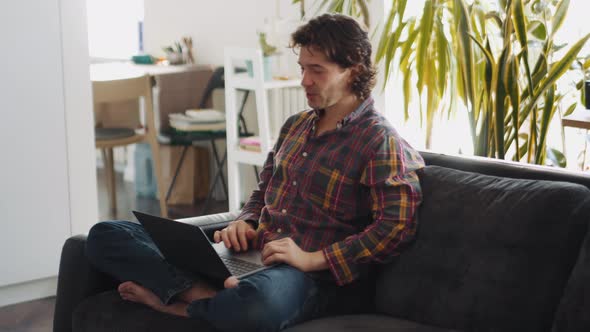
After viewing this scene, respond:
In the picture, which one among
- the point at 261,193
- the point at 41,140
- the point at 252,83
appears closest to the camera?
the point at 261,193

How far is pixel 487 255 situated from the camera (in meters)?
2.03

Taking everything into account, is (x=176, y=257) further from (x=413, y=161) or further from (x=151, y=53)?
(x=151, y=53)

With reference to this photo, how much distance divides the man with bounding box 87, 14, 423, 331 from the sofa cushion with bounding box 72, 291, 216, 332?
36 millimetres

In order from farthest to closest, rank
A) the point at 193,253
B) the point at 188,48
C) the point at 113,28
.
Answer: the point at 113,28
the point at 188,48
the point at 193,253

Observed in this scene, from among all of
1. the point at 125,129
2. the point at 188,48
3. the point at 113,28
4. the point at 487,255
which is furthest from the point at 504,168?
the point at 113,28

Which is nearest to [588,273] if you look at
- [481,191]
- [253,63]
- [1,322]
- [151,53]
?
[481,191]

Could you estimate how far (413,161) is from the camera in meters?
2.28

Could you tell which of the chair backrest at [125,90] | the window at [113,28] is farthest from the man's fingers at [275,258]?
the window at [113,28]

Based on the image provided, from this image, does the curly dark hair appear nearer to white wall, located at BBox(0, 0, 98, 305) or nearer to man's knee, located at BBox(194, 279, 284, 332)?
man's knee, located at BBox(194, 279, 284, 332)

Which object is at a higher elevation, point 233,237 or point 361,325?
point 233,237

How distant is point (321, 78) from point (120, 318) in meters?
0.83

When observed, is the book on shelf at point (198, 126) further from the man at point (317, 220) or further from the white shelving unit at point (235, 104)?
the man at point (317, 220)

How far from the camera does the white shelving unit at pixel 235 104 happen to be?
4.22 metres

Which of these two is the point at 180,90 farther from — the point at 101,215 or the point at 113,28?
the point at 113,28
